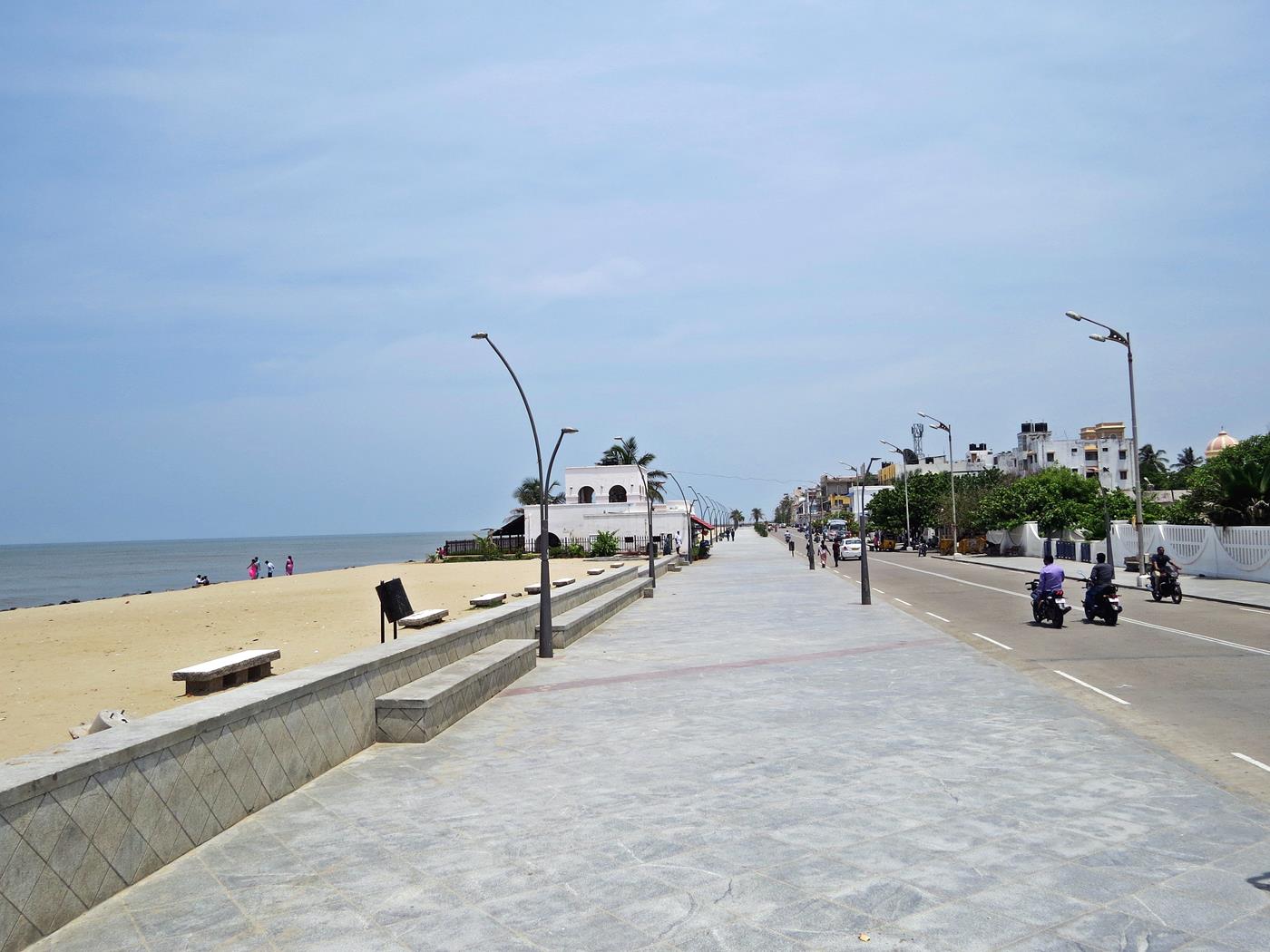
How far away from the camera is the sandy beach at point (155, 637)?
15242 mm

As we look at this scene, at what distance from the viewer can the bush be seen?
73.4 meters

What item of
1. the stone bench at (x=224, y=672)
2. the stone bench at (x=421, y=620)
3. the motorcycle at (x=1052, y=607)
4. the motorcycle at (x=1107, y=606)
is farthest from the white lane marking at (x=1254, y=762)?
the stone bench at (x=421, y=620)

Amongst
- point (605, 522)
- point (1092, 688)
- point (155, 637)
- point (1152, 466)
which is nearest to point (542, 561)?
point (1092, 688)

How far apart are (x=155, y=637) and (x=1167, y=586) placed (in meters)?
26.9

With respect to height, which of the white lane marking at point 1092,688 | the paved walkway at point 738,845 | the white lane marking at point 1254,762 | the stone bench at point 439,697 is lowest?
the white lane marking at point 1092,688

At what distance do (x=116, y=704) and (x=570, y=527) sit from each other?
6948 cm

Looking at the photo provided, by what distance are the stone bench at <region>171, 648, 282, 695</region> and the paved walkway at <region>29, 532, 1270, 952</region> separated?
14.4ft

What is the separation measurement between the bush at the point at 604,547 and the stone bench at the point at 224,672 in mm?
56948

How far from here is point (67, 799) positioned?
18.0 feet

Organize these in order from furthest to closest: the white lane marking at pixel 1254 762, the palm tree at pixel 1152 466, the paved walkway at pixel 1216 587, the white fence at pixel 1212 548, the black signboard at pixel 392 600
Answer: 1. the palm tree at pixel 1152 466
2. the white fence at pixel 1212 548
3. the paved walkway at pixel 1216 587
4. the black signboard at pixel 392 600
5. the white lane marking at pixel 1254 762

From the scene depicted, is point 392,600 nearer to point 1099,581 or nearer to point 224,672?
point 224,672

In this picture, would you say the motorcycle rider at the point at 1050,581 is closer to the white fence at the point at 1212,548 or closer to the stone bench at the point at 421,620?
the stone bench at the point at 421,620

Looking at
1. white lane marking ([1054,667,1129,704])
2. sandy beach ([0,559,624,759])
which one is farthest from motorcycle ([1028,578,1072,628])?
sandy beach ([0,559,624,759])

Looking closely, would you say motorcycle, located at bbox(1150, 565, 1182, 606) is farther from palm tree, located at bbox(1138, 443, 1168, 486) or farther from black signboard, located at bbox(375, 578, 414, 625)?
palm tree, located at bbox(1138, 443, 1168, 486)
